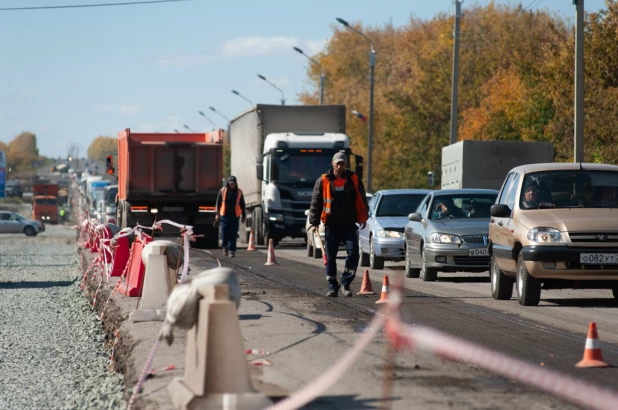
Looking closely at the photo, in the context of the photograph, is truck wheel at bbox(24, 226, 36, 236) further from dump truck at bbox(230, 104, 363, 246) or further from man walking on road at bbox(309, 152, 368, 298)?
man walking on road at bbox(309, 152, 368, 298)

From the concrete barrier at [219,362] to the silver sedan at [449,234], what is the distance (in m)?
12.4

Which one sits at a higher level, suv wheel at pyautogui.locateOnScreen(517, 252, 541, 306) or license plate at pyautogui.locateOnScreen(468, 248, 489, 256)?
license plate at pyautogui.locateOnScreen(468, 248, 489, 256)

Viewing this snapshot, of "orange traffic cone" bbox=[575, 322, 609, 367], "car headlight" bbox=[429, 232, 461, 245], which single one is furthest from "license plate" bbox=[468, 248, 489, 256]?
"orange traffic cone" bbox=[575, 322, 609, 367]

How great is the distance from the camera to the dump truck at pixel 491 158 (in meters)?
32.2

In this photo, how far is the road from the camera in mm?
9523

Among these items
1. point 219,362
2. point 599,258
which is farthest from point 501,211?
point 219,362

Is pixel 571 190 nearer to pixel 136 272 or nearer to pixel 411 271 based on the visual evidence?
pixel 136 272

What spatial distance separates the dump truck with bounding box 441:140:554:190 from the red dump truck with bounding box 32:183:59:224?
282ft

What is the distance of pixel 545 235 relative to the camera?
1409 cm

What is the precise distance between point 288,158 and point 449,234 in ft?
46.0

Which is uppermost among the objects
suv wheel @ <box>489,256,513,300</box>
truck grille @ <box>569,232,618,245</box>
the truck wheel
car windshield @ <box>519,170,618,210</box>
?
car windshield @ <box>519,170,618,210</box>

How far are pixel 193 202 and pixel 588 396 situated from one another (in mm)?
28436

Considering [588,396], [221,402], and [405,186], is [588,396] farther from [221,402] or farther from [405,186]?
[405,186]

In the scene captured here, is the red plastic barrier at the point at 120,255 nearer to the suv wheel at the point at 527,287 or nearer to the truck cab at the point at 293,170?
the suv wheel at the point at 527,287
